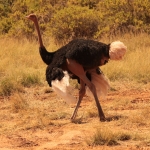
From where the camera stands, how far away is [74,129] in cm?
689

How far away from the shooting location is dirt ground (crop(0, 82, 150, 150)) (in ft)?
19.6

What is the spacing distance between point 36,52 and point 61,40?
6.86 ft

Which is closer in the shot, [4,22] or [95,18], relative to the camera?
[95,18]

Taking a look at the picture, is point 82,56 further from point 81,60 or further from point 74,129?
point 74,129

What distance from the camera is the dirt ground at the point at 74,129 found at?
19.6 ft

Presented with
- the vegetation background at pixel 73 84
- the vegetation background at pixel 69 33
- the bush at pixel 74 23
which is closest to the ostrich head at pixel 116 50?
the vegetation background at pixel 73 84

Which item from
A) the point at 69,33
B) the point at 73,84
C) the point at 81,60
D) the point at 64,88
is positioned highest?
the point at 81,60

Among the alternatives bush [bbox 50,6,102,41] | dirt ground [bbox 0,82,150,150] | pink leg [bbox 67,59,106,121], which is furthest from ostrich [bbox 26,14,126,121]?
bush [bbox 50,6,102,41]

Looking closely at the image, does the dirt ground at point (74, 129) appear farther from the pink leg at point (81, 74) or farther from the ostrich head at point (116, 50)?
the ostrich head at point (116, 50)

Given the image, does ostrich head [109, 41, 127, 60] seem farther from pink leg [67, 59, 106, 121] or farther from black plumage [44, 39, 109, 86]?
pink leg [67, 59, 106, 121]

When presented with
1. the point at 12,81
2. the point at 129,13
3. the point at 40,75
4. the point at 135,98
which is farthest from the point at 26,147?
the point at 129,13

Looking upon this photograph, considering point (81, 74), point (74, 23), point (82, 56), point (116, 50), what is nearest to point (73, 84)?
point (81, 74)

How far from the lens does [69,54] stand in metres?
7.35

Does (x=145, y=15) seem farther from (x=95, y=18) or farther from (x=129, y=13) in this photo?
(x=95, y=18)
